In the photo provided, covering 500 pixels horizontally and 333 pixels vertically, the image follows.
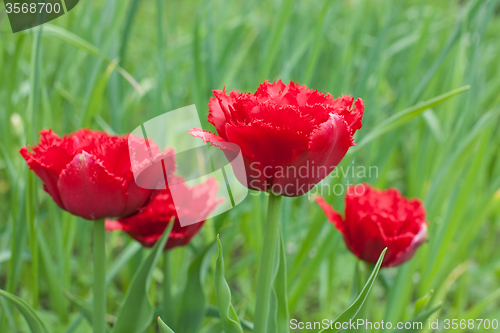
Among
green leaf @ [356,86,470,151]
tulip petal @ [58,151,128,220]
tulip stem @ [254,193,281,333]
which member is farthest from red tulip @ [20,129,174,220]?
green leaf @ [356,86,470,151]

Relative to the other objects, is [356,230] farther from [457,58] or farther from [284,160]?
[457,58]

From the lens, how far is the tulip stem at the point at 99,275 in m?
0.38

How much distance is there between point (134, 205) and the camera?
38 centimetres

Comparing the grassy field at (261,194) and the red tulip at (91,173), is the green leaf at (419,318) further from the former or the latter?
the red tulip at (91,173)

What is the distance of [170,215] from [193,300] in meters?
Answer: 0.10

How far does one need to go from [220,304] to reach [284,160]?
0.40ft

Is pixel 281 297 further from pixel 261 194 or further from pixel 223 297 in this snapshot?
pixel 261 194

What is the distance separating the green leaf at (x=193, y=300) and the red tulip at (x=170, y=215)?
3 centimetres

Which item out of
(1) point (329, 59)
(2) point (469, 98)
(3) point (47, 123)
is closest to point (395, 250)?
(2) point (469, 98)

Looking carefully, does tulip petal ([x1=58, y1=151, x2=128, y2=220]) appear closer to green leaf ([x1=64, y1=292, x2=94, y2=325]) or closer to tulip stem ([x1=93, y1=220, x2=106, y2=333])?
tulip stem ([x1=93, y1=220, x2=106, y2=333])

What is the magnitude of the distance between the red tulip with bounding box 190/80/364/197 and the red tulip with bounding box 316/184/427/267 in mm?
147

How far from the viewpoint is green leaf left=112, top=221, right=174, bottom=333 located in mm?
410

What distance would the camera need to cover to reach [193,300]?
1.59ft

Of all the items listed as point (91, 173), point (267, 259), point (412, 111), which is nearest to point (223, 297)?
point (267, 259)
